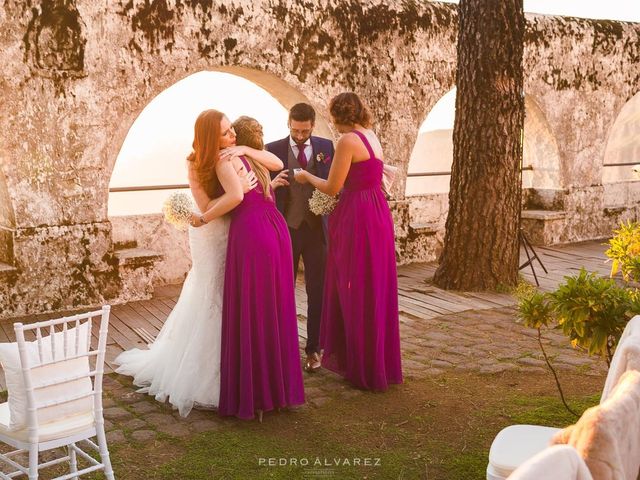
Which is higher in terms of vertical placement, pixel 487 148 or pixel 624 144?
pixel 624 144

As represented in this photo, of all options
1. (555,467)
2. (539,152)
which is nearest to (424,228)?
(539,152)

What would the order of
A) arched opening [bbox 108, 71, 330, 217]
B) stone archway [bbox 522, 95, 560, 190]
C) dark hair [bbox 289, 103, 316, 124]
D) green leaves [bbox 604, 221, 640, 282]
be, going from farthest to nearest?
stone archway [bbox 522, 95, 560, 190], arched opening [bbox 108, 71, 330, 217], dark hair [bbox 289, 103, 316, 124], green leaves [bbox 604, 221, 640, 282]

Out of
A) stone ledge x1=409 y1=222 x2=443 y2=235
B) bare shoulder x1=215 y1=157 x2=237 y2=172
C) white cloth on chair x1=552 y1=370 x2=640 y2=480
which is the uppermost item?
bare shoulder x1=215 y1=157 x2=237 y2=172

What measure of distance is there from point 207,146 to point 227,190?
295 millimetres

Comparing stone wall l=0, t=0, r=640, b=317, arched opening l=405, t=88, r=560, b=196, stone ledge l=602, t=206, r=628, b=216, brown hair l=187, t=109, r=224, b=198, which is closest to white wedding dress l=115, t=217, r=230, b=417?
brown hair l=187, t=109, r=224, b=198

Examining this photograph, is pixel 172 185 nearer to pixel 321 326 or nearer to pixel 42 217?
pixel 42 217

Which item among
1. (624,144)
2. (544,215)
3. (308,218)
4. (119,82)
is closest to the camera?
(308,218)

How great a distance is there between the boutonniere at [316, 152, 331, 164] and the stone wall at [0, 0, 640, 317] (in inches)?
99.5

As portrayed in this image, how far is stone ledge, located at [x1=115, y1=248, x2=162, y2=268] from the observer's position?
24.5 feet

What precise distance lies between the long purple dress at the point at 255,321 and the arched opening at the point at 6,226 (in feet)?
10.1

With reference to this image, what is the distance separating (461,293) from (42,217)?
166 inches

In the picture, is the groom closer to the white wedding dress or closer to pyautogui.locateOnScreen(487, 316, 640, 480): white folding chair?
the white wedding dress

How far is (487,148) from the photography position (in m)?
7.93

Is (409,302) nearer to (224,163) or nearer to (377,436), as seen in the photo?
(377,436)
